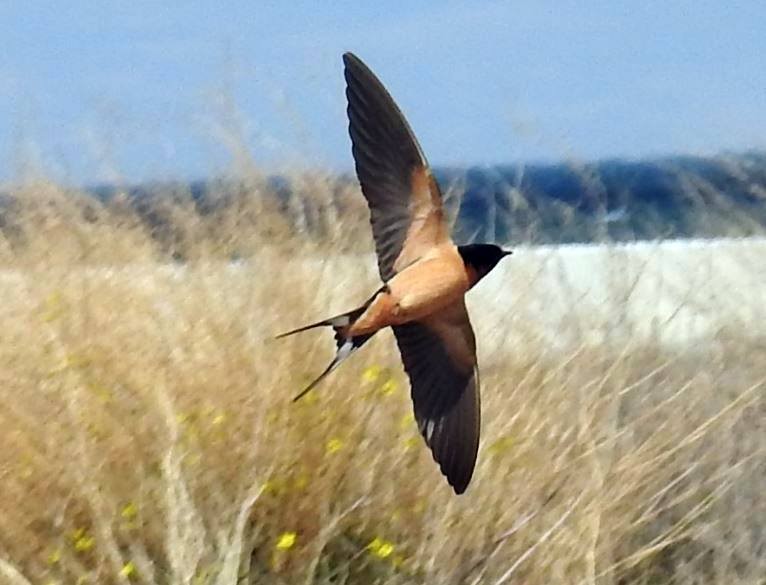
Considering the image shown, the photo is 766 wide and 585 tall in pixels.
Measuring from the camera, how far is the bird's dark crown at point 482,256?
1593 millimetres

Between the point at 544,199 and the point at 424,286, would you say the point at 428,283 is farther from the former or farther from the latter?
the point at 544,199

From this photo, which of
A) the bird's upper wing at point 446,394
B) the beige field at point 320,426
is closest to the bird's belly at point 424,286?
the bird's upper wing at point 446,394

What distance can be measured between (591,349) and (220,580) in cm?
89

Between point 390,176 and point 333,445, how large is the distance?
1.00m

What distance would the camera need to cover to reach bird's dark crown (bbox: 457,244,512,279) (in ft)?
5.23

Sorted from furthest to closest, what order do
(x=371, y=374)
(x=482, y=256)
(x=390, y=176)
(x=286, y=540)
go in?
(x=371, y=374) < (x=286, y=540) < (x=390, y=176) < (x=482, y=256)

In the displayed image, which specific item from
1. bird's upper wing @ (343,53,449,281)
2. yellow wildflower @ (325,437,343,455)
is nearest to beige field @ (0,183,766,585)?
yellow wildflower @ (325,437,343,455)

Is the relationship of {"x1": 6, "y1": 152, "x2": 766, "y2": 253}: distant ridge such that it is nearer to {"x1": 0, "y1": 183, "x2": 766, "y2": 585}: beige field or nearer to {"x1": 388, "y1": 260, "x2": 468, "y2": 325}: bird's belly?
{"x1": 0, "y1": 183, "x2": 766, "y2": 585}: beige field

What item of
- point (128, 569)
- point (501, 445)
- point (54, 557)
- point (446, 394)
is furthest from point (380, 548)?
point (446, 394)

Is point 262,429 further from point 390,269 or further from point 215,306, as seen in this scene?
point 390,269

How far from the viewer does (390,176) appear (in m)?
1.70

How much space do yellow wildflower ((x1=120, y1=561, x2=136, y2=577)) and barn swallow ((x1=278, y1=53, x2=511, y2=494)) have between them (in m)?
0.87

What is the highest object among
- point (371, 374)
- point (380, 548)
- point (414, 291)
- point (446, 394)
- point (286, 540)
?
point (414, 291)


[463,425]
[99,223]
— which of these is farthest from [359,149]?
[99,223]
